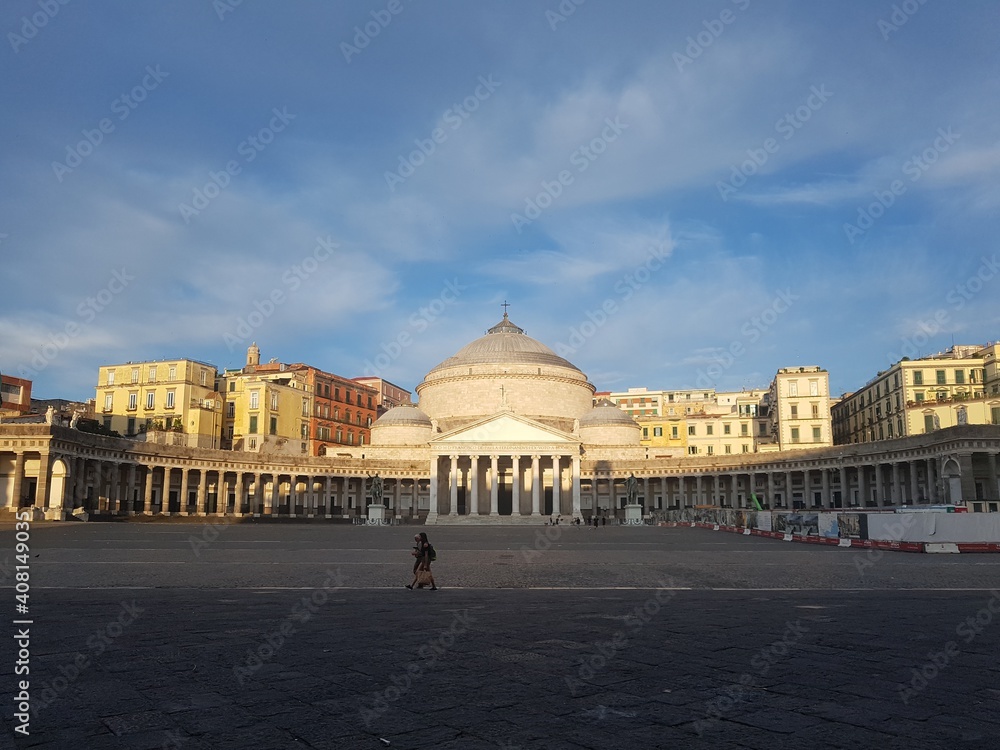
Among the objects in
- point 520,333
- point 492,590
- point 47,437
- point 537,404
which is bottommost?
point 492,590

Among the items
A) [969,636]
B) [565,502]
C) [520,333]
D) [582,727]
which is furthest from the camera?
[520,333]

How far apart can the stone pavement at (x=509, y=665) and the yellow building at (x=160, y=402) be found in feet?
209

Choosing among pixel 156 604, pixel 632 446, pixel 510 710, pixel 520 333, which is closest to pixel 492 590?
pixel 156 604

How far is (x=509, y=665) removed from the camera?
7578 millimetres

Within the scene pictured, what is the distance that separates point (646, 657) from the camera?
315 inches

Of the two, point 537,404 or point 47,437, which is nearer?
point 47,437

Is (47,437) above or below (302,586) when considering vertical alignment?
above

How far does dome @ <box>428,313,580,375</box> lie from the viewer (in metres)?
96.2

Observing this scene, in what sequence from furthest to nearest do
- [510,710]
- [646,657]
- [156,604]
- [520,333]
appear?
[520,333] → [156,604] → [646,657] → [510,710]

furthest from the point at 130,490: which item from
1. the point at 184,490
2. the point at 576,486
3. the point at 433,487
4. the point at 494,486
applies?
the point at 576,486

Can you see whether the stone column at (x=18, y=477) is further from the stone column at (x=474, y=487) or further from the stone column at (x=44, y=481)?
the stone column at (x=474, y=487)

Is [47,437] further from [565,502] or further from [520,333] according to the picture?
[520,333]

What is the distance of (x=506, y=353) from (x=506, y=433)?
2130 cm

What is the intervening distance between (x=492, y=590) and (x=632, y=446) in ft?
248
